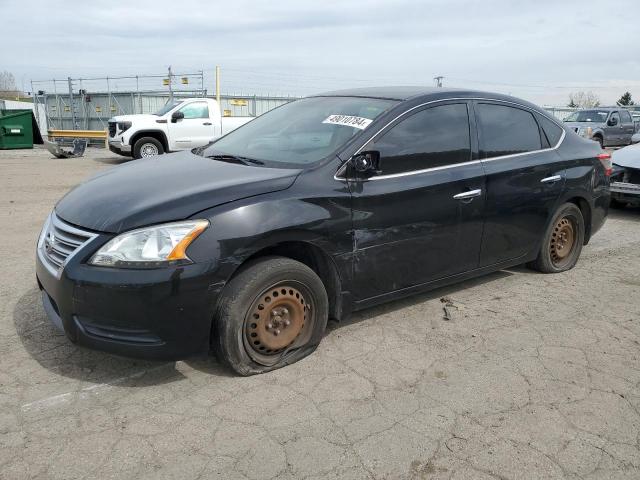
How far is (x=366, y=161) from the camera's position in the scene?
341 cm

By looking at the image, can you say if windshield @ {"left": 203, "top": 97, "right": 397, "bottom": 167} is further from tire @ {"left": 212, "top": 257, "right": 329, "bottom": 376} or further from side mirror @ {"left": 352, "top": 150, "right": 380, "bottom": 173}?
tire @ {"left": 212, "top": 257, "right": 329, "bottom": 376}

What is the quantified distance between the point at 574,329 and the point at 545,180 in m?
1.36

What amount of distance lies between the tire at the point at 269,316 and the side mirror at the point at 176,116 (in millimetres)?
12682

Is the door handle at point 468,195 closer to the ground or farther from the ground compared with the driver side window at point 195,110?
closer to the ground

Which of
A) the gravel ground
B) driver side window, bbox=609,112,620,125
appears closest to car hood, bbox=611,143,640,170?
the gravel ground

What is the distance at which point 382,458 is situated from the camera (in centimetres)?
249

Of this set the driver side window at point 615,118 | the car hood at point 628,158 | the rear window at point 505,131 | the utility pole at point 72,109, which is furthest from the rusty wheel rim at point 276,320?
the utility pole at point 72,109

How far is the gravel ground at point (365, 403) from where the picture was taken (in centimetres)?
245

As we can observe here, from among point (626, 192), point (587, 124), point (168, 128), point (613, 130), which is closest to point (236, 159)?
point (626, 192)

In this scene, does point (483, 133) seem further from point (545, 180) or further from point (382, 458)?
point (382, 458)

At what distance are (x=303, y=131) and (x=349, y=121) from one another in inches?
14.5

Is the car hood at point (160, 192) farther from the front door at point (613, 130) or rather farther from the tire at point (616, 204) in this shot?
the front door at point (613, 130)

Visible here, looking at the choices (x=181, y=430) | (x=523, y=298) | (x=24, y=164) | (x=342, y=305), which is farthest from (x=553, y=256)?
(x=24, y=164)

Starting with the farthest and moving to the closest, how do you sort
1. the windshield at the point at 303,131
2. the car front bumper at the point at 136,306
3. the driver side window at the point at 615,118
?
the driver side window at the point at 615,118 → the windshield at the point at 303,131 → the car front bumper at the point at 136,306
